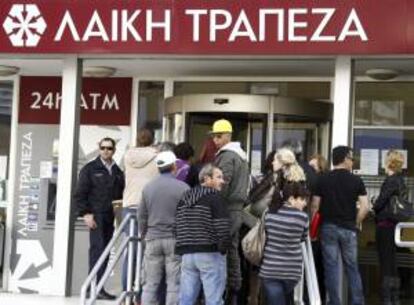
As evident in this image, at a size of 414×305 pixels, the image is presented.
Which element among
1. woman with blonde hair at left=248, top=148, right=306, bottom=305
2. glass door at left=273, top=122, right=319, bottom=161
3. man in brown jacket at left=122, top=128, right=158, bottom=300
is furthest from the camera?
glass door at left=273, top=122, right=319, bottom=161

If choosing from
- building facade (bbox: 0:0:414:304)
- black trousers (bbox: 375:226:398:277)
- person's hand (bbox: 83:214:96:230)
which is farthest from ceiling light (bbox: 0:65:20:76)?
black trousers (bbox: 375:226:398:277)

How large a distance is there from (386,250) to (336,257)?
100 cm

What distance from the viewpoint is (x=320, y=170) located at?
28.7ft

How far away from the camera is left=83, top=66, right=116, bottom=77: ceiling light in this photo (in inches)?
432

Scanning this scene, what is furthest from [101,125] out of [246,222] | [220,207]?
[220,207]

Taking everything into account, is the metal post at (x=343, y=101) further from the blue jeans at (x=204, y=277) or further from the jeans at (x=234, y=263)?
the blue jeans at (x=204, y=277)

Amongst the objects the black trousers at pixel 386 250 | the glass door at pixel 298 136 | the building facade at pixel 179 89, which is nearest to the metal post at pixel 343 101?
the building facade at pixel 179 89

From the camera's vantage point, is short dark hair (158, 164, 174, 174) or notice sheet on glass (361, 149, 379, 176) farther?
notice sheet on glass (361, 149, 379, 176)

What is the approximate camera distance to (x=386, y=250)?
9.11 meters

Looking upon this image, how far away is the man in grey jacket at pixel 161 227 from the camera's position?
7.49 m

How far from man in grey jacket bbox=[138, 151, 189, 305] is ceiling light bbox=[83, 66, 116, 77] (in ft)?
12.1

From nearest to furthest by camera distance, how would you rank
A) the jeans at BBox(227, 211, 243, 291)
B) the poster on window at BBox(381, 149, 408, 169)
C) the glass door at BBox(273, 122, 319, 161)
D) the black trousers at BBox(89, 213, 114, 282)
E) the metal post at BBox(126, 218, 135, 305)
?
the jeans at BBox(227, 211, 243, 291), the metal post at BBox(126, 218, 135, 305), the black trousers at BBox(89, 213, 114, 282), the glass door at BBox(273, 122, 319, 161), the poster on window at BBox(381, 149, 408, 169)

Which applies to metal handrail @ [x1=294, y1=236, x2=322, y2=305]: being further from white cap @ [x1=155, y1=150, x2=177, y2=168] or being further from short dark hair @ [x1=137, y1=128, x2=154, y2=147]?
short dark hair @ [x1=137, y1=128, x2=154, y2=147]

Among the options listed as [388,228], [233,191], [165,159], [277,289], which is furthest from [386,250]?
[165,159]
